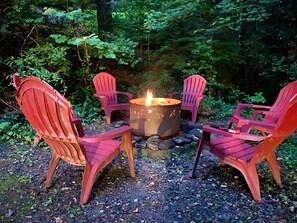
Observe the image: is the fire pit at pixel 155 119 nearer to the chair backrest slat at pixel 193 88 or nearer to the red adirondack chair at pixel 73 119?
the red adirondack chair at pixel 73 119

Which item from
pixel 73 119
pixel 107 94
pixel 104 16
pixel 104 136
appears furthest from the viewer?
pixel 104 16

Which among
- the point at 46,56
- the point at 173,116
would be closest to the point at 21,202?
the point at 173,116

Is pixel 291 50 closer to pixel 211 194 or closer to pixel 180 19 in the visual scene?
pixel 180 19

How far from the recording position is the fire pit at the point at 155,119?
10.2 ft

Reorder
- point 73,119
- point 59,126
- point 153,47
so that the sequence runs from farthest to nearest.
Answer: point 153,47 < point 73,119 < point 59,126

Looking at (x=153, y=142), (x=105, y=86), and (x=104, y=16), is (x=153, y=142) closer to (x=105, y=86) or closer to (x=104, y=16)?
(x=105, y=86)

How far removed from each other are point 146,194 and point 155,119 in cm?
116

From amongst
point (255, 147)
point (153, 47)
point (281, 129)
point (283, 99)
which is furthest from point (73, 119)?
point (153, 47)

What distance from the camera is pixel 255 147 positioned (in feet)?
7.10

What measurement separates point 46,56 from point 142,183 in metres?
3.26

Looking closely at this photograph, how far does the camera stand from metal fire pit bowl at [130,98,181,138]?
3100 millimetres

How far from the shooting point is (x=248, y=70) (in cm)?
597

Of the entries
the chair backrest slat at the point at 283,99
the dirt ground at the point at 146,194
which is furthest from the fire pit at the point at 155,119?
the chair backrest slat at the point at 283,99

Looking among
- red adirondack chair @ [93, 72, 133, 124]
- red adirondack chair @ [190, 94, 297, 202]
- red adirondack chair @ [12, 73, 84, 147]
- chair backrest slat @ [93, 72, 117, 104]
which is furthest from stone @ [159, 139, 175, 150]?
chair backrest slat @ [93, 72, 117, 104]
